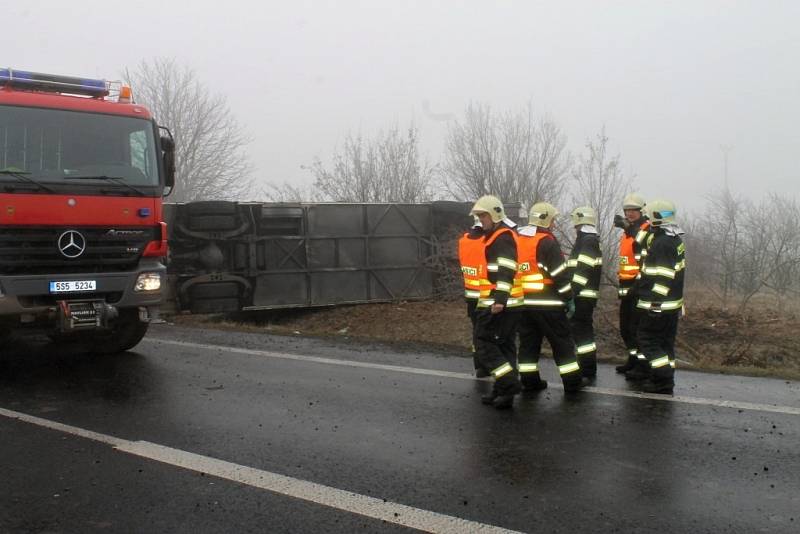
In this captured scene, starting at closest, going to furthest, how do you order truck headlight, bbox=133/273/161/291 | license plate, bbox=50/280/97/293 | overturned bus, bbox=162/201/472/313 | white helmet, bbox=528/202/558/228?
white helmet, bbox=528/202/558/228 → license plate, bbox=50/280/97/293 → truck headlight, bbox=133/273/161/291 → overturned bus, bbox=162/201/472/313

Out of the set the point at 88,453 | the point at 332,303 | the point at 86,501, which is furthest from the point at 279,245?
the point at 86,501

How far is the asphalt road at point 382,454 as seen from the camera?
3416 millimetres

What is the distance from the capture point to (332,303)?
44.6 feet

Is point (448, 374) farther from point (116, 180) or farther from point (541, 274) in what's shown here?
point (116, 180)

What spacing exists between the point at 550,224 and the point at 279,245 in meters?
7.63

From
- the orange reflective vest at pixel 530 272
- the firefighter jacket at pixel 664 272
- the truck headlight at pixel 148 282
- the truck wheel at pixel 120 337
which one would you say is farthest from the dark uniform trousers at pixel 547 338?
the truck wheel at pixel 120 337

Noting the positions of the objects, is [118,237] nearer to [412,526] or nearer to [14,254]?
[14,254]

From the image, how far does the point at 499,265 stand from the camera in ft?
18.3

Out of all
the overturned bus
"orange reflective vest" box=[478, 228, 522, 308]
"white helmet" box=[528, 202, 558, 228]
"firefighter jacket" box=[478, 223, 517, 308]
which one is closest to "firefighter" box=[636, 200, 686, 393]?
"white helmet" box=[528, 202, 558, 228]

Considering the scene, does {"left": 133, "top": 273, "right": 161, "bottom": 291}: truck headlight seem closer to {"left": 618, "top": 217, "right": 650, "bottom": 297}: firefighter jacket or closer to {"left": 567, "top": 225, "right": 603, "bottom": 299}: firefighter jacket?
{"left": 567, "top": 225, "right": 603, "bottom": 299}: firefighter jacket

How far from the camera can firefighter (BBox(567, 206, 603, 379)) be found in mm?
6586

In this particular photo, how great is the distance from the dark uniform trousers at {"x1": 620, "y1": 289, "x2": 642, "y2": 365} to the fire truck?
4.92 meters

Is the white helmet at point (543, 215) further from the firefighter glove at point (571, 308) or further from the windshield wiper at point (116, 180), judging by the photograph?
the windshield wiper at point (116, 180)

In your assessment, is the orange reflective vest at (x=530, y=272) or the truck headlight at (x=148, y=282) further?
the truck headlight at (x=148, y=282)
